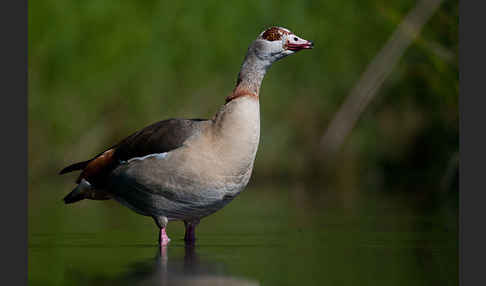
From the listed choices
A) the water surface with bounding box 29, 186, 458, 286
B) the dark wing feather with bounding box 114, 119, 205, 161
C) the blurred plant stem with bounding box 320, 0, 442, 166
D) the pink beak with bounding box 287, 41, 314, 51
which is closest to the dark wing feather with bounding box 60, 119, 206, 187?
the dark wing feather with bounding box 114, 119, 205, 161

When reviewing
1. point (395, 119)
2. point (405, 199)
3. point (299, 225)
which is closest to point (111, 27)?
point (395, 119)

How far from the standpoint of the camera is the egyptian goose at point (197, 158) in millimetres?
6043

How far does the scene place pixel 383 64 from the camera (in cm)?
1079

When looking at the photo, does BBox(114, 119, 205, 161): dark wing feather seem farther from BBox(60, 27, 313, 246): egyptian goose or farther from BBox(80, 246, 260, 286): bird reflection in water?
BBox(80, 246, 260, 286): bird reflection in water

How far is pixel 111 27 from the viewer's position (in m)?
14.1

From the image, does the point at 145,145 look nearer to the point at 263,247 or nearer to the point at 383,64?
the point at 263,247

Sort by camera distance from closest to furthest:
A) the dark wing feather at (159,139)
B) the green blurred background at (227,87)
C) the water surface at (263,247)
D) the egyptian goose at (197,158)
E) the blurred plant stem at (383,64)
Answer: the water surface at (263,247)
the egyptian goose at (197,158)
the dark wing feather at (159,139)
the blurred plant stem at (383,64)
the green blurred background at (227,87)

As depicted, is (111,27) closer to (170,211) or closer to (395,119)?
(395,119)

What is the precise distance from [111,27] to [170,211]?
27.4 ft

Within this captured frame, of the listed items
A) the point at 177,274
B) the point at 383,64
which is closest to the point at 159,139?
the point at 177,274

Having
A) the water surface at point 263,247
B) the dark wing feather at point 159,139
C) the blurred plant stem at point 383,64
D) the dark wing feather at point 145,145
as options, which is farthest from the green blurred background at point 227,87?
the dark wing feather at point 159,139

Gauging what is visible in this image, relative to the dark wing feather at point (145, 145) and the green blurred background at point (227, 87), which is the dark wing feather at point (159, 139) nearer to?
the dark wing feather at point (145, 145)

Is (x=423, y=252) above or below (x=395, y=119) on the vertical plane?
below

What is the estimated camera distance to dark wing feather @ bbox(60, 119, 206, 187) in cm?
630
